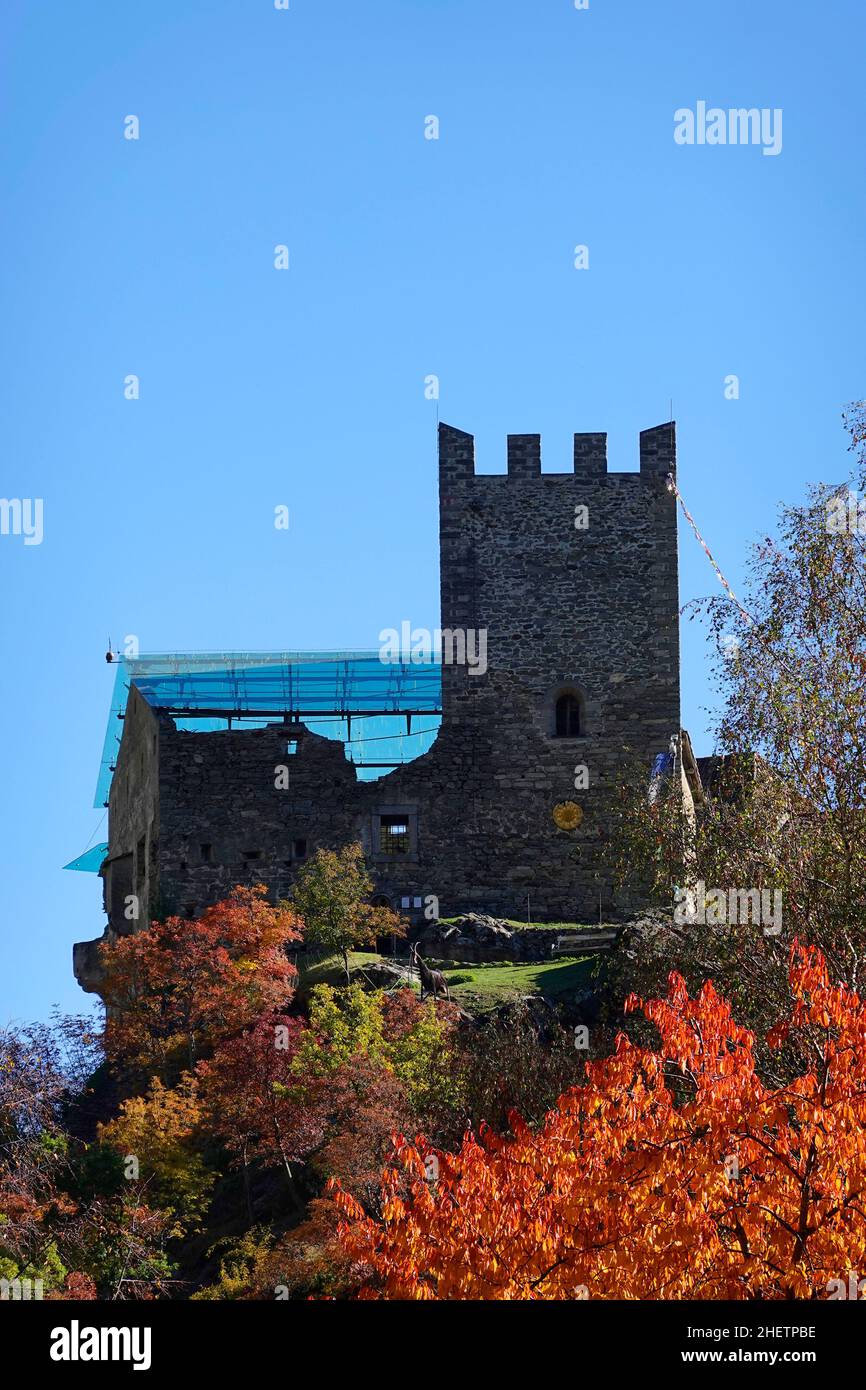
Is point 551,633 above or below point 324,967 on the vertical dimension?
above

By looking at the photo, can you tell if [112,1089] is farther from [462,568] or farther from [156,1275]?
[462,568]

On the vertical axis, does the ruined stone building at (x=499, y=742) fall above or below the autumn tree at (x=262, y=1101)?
above

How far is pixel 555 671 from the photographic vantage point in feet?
147

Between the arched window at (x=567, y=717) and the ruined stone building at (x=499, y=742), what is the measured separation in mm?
38

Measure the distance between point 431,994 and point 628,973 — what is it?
564cm

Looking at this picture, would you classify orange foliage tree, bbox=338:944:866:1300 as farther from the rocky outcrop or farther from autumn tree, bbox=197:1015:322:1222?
the rocky outcrop

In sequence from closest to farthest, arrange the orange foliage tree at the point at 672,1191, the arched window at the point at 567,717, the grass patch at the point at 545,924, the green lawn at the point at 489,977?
the orange foliage tree at the point at 672,1191, the green lawn at the point at 489,977, the grass patch at the point at 545,924, the arched window at the point at 567,717

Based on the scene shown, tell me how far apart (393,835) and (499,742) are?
276cm

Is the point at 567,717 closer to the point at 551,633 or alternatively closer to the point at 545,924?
the point at 551,633

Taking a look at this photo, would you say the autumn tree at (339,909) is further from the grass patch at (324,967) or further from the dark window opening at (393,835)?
the dark window opening at (393,835)

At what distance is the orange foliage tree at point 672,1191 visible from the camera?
19.7 meters

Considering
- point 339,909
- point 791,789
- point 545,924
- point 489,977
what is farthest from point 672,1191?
point 545,924

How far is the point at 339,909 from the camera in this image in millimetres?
39438

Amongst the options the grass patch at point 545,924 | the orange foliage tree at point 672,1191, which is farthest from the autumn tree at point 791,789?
the grass patch at point 545,924
